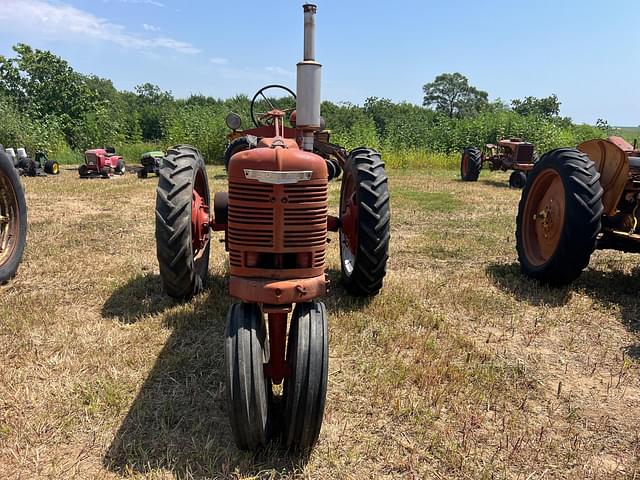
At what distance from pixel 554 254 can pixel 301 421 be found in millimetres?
3168

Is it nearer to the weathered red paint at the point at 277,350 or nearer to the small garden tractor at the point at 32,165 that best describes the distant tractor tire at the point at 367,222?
the weathered red paint at the point at 277,350

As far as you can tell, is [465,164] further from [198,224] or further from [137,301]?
[137,301]

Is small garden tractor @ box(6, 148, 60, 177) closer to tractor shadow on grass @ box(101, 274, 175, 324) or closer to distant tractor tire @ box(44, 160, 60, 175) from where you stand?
distant tractor tire @ box(44, 160, 60, 175)

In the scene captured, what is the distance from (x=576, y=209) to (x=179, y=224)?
3.35m

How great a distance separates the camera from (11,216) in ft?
16.6

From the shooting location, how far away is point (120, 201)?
31.3ft

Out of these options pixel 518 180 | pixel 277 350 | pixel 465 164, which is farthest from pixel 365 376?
pixel 465 164

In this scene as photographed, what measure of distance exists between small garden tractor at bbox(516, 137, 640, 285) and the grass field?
0.36 m

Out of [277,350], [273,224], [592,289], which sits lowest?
[592,289]

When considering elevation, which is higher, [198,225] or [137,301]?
[198,225]

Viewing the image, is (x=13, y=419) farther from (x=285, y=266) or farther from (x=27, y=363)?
(x=285, y=266)

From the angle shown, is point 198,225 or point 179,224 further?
point 198,225

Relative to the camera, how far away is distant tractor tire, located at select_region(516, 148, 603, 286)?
4.16m

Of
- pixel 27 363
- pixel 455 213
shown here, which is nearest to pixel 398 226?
pixel 455 213
